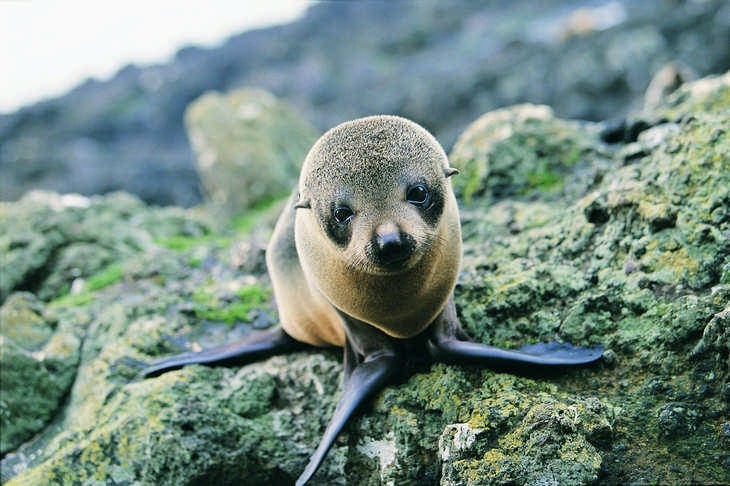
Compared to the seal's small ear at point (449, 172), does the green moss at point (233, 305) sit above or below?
below

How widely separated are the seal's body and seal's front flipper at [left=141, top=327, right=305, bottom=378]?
0.63m

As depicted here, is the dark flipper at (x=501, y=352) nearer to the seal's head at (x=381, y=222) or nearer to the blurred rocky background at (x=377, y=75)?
the seal's head at (x=381, y=222)

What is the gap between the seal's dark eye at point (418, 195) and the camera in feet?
11.3

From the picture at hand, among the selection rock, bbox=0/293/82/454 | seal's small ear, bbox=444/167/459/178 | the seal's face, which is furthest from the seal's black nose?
rock, bbox=0/293/82/454

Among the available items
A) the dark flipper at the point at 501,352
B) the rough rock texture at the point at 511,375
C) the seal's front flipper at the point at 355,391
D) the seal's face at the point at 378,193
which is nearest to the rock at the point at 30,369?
the rough rock texture at the point at 511,375

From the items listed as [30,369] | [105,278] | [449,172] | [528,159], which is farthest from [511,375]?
[105,278]

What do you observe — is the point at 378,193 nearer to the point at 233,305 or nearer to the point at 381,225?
the point at 381,225

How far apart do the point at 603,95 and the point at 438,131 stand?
387cm

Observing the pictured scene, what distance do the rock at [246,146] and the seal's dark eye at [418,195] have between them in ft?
21.6

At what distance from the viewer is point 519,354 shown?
11.3 feet

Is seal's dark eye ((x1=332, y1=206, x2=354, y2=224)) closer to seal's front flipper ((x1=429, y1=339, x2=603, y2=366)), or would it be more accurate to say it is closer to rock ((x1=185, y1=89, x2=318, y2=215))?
seal's front flipper ((x1=429, y1=339, x2=603, y2=366))

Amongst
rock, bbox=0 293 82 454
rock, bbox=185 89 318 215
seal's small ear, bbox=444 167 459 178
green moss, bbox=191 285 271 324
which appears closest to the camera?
seal's small ear, bbox=444 167 459 178

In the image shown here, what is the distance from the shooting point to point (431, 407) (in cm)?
347

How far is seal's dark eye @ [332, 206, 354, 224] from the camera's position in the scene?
3.46m
